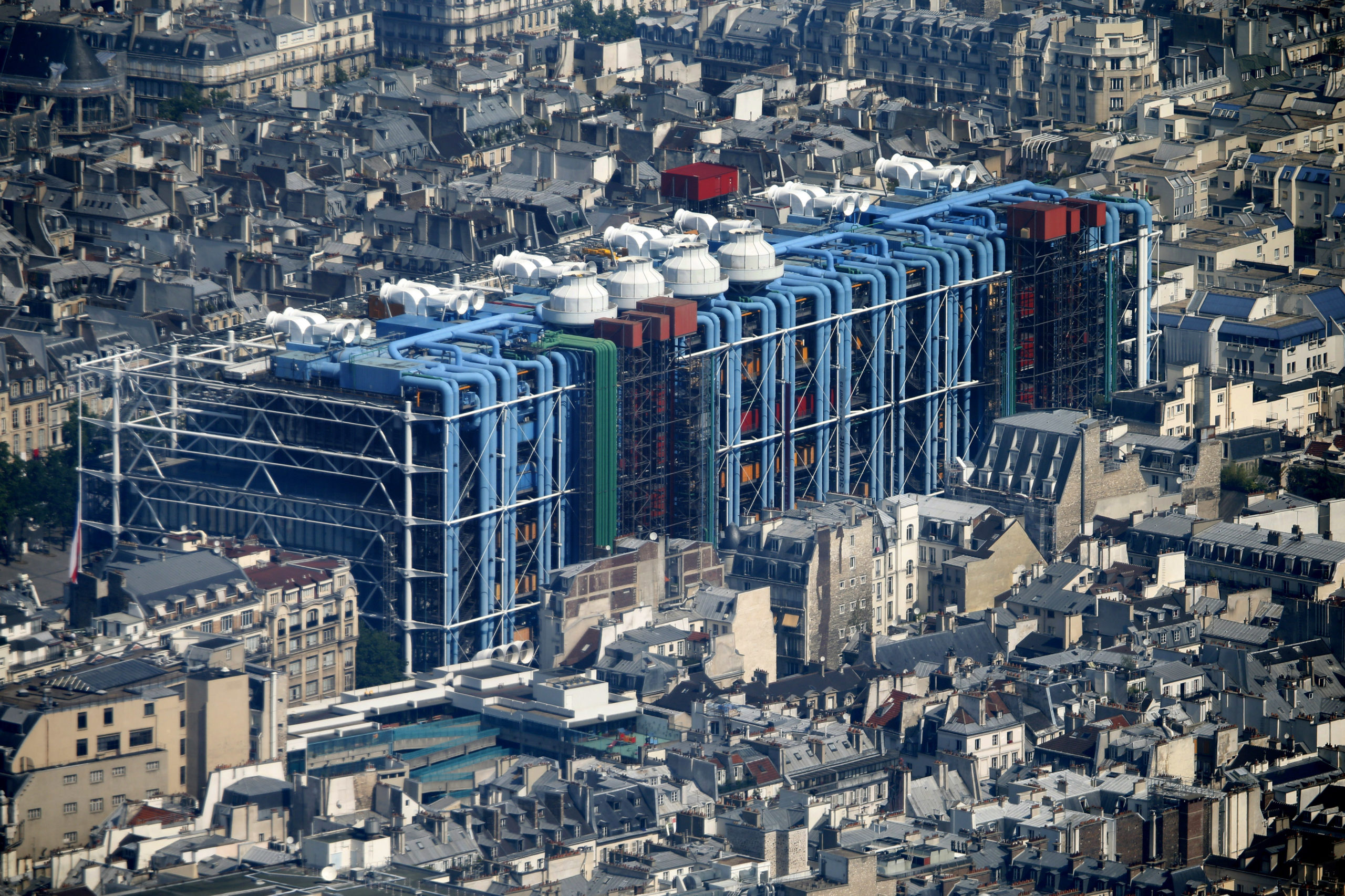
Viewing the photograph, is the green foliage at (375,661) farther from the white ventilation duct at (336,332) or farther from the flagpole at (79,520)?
the white ventilation duct at (336,332)

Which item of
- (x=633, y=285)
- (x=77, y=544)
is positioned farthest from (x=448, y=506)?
(x=77, y=544)

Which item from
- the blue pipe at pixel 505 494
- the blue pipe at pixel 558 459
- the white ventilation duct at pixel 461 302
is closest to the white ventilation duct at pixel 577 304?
the blue pipe at pixel 558 459

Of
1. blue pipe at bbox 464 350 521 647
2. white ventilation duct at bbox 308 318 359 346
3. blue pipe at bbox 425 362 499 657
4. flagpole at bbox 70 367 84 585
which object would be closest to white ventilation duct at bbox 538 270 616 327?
blue pipe at bbox 464 350 521 647

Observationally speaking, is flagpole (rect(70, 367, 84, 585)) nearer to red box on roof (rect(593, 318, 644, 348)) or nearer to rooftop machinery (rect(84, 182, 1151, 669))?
rooftop machinery (rect(84, 182, 1151, 669))

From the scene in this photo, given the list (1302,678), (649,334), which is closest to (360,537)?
(649,334)

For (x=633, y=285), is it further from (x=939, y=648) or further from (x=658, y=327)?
(x=939, y=648)
